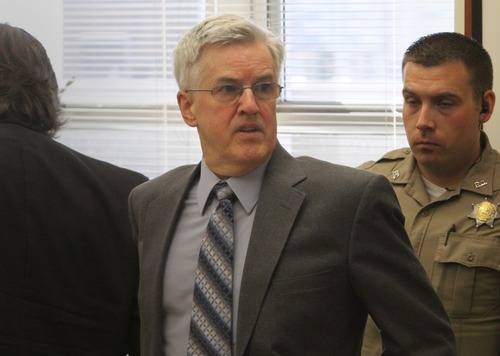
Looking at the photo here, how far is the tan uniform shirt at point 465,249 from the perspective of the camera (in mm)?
2082

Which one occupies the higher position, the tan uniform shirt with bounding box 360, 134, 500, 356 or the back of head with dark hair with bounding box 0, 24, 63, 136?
the back of head with dark hair with bounding box 0, 24, 63, 136

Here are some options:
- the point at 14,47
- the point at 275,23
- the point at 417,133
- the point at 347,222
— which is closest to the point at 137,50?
the point at 275,23

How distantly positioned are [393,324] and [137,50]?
171 cm

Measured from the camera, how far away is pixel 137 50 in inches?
118

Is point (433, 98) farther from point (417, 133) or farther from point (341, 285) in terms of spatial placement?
point (341, 285)

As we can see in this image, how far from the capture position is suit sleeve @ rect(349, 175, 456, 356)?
1576 mm

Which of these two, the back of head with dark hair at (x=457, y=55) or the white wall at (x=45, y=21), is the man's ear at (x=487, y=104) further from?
the white wall at (x=45, y=21)

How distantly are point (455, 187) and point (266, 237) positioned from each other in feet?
2.49

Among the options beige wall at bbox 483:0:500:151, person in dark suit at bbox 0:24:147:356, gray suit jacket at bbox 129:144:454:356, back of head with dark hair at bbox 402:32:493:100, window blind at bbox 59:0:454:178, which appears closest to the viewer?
gray suit jacket at bbox 129:144:454:356

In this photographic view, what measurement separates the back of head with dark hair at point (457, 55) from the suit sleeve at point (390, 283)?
0.72 m

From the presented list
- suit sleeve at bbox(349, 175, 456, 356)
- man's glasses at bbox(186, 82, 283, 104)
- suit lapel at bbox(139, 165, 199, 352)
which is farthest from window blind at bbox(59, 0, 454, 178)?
suit sleeve at bbox(349, 175, 456, 356)

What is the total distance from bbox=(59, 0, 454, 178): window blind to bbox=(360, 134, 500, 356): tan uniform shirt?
66 cm

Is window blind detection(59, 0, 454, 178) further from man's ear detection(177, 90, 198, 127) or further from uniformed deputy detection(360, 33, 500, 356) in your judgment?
man's ear detection(177, 90, 198, 127)

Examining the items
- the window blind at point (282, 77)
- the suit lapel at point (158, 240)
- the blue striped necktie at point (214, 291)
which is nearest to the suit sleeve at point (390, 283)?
the blue striped necktie at point (214, 291)
